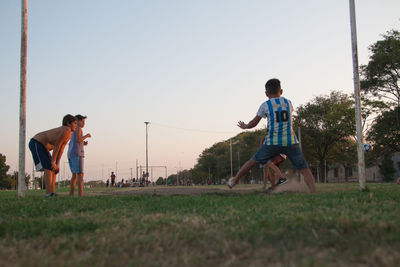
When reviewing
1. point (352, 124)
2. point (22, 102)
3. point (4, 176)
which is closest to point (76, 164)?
point (22, 102)

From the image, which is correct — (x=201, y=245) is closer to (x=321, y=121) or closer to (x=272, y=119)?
(x=272, y=119)

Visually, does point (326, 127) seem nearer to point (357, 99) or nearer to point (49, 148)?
point (357, 99)

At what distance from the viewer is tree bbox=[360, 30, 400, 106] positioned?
32.9m

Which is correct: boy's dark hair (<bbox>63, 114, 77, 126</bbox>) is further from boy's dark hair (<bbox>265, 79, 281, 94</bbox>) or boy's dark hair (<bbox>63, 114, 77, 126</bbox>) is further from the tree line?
the tree line

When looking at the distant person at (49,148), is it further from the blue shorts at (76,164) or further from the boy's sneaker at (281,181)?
the boy's sneaker at (281,181)

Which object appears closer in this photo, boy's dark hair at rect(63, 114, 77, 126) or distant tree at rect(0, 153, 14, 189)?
boy's dark hair at rect(63, 114, 77, 126)

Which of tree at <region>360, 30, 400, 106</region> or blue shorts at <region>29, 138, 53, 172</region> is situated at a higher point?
tree at <region>360, 30, 400, 106</region>

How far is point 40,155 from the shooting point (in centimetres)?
789

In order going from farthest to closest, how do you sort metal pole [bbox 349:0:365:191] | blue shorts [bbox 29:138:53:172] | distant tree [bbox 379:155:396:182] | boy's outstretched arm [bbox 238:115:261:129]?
1. distant tree [bbox 379:155:396:182]
2. metal pole [bbox 349:0:365:191]
3. blue shorts [bbox 29:138:53:172]
4. boy's outstretched arm [bbox 238:115:261:129]

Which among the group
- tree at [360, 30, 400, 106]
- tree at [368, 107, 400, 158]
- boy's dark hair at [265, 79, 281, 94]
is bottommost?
boy's dark hair at [265, 79, 281, 94]

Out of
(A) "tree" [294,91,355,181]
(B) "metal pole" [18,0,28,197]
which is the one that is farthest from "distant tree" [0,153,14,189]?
(B) "metal pole" [18,0,28,197]

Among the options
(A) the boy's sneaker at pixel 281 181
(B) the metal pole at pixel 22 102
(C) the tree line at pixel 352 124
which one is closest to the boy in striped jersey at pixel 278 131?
(A) the boy's sneaker at pixel 281 181

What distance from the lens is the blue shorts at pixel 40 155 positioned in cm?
789

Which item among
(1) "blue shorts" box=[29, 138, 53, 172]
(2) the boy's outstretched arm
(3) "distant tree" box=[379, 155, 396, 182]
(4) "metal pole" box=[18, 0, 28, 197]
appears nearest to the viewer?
(2) the boy's outstretched arm
